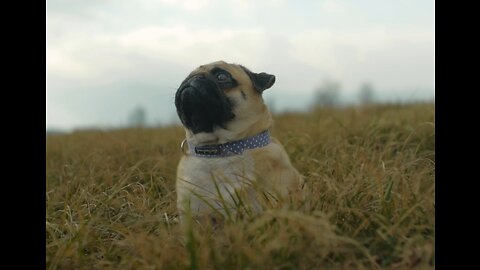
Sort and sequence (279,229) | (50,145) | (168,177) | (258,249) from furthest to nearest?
(50,145), (168,177), (279,229), (258,249)

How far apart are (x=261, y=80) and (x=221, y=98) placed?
0.34m

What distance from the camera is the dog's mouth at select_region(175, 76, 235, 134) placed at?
317cm

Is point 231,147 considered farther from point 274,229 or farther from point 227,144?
point 274,229

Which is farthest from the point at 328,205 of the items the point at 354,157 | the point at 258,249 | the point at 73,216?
the point at 73,216

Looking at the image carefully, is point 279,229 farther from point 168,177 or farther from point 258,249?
point 168,177

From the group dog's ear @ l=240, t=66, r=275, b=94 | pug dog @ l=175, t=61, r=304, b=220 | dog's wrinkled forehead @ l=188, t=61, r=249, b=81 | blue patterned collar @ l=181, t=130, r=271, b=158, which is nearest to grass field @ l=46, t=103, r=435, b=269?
pug dog @ l=175, t=61, r=304, b=220

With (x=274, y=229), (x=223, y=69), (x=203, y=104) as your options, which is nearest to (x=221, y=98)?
(x=203, y=104)

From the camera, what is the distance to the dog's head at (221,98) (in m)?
3.19

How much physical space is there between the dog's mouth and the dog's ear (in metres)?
0.23

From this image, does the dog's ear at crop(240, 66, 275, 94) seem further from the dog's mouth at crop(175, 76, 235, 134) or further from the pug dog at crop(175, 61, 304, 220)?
the dog's mouth at crop(175, 76, 235, 134)

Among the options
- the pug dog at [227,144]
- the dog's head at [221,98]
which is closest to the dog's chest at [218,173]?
the pug dog at [227,144]

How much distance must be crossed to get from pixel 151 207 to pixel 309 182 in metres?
1.05

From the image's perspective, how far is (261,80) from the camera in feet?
11.2
